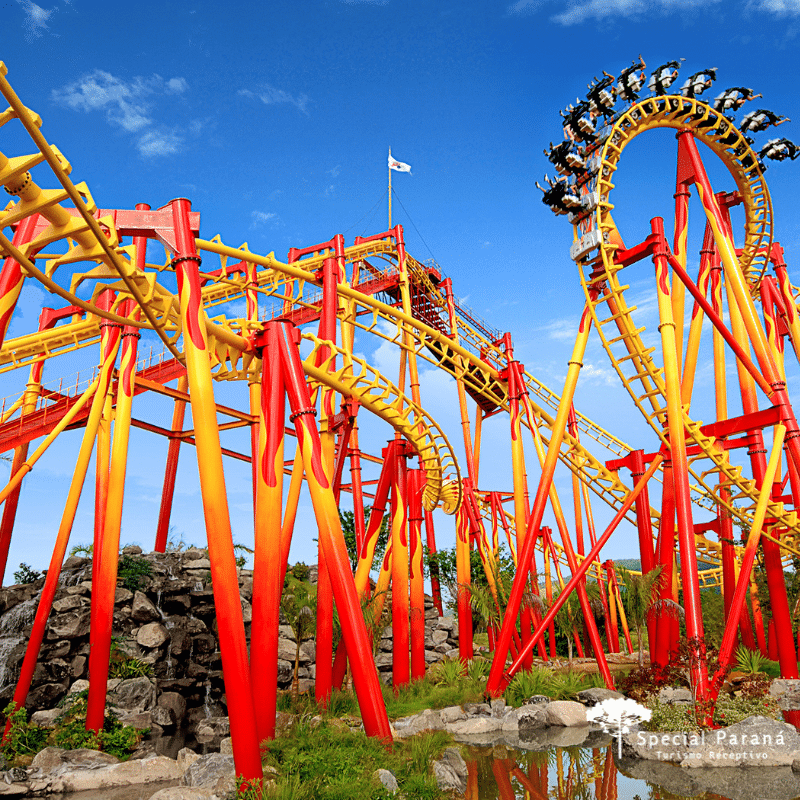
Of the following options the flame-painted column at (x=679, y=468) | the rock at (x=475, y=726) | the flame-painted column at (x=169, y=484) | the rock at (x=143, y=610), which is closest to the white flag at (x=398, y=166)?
the flame-painted column at (x=169, y=484)

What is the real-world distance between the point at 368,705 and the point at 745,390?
11274mm

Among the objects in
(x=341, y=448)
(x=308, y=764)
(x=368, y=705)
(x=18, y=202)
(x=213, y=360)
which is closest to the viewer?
(x=18, y=202)

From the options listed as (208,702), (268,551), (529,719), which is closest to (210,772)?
(268,551)

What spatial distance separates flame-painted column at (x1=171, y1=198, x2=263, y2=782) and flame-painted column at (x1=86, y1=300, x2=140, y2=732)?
10.9ft

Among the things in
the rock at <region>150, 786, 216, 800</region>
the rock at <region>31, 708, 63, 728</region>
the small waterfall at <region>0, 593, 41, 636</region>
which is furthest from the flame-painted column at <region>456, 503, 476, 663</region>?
the small waterfall at <region>0, 593, 41, 636</region>

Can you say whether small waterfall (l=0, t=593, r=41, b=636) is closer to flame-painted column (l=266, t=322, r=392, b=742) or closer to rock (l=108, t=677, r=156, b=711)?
rock (l=108, t=677, r=156, b=711)

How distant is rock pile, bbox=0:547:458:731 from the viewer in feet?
40.8

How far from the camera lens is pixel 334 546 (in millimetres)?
7395

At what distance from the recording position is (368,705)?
283 inches

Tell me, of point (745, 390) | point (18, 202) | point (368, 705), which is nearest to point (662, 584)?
point (745, 390)

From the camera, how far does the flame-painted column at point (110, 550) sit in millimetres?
9070

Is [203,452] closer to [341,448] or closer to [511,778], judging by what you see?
[511,778]

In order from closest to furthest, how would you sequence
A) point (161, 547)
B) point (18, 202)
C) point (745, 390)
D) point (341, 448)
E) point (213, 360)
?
point (18, 202) < point (213, 360) < point (745, 390) < point (161, 547) < point (341, 448)

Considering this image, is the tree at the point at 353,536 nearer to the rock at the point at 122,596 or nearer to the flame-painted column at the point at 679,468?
the rock at the point at 122,596
